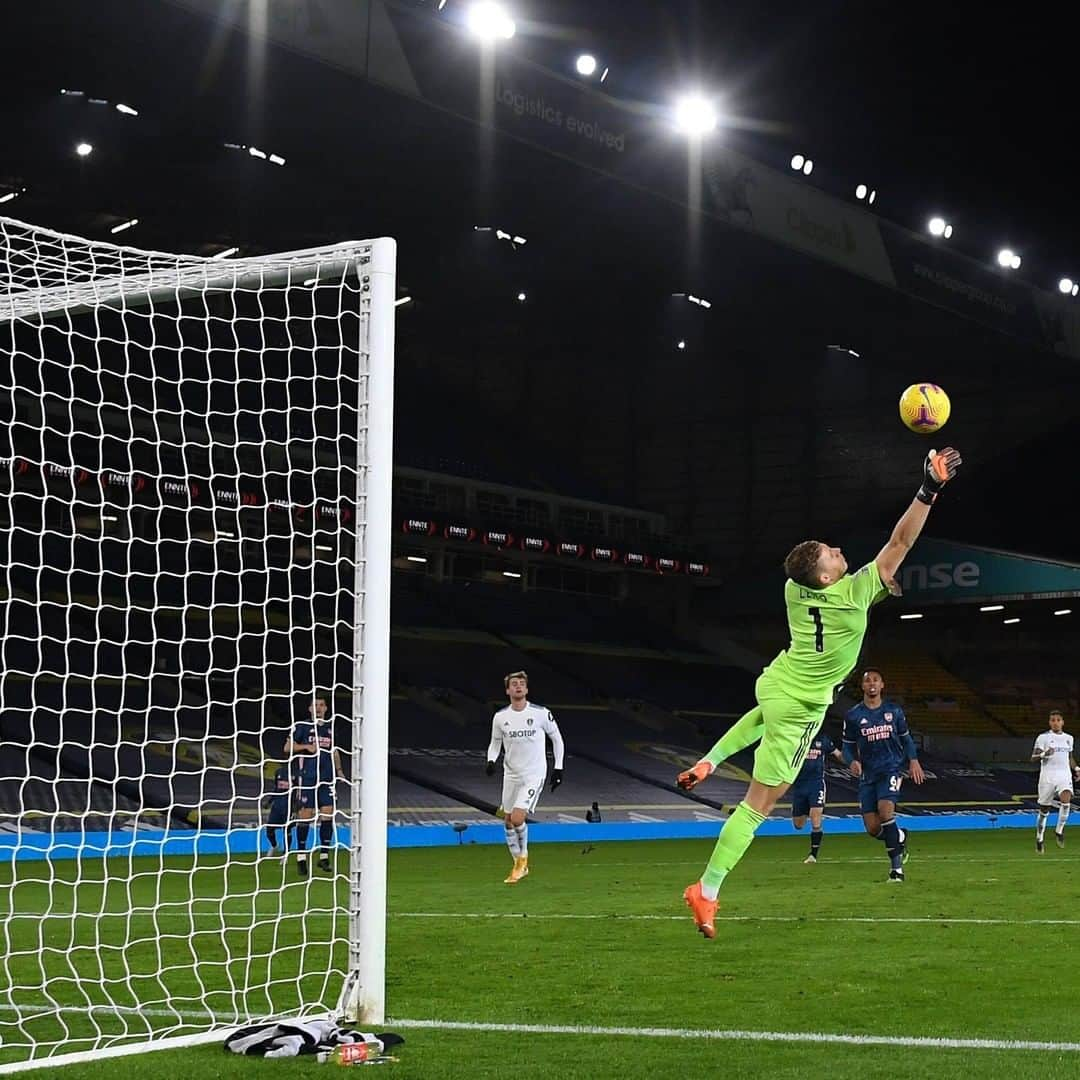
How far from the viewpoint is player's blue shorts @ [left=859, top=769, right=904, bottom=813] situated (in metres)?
14.5

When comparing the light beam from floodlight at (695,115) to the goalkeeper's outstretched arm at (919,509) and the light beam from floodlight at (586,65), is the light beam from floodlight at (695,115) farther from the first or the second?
the goalkeeper's outstretched arm at (919,509)

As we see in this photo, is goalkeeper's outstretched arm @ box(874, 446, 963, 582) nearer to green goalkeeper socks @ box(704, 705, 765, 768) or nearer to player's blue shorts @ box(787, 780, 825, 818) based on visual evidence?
green goalkeeper socks @ box(704, 705, 765, 768)

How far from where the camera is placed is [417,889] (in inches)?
546

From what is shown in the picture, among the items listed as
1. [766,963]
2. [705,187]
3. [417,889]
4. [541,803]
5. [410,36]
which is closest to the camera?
[766,963]

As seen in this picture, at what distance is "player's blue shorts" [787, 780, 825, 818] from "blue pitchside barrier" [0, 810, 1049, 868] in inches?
229

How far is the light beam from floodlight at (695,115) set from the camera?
935 inches

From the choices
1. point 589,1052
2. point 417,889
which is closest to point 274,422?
point 417,889

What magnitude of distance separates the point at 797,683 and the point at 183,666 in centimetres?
746

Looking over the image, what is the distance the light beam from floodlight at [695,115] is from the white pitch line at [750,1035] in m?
19.9

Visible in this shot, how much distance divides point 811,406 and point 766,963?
36.2 m

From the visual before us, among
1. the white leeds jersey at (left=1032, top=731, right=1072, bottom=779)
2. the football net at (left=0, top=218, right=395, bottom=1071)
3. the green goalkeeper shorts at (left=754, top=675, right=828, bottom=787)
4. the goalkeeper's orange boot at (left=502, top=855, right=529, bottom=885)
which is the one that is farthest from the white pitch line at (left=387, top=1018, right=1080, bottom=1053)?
the white leeds jersey at (left=1032, top=731, right=1072, bottom=779)

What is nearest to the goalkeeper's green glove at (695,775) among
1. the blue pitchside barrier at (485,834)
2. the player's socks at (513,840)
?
the player's socks at (513,840)

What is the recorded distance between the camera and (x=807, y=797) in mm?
18438

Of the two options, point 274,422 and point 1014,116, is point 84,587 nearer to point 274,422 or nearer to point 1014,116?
point 274,422
